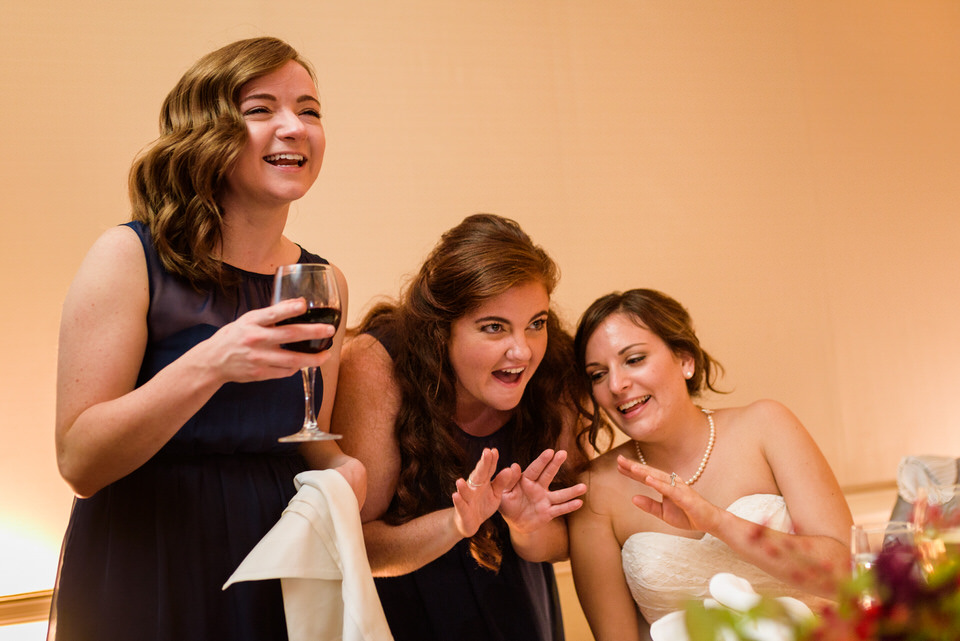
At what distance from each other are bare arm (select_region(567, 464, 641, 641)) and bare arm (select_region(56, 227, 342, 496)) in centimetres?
125

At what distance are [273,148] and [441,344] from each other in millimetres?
717

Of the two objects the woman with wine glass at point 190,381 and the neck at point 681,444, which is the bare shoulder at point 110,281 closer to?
the woman with wine glass at point 190,381

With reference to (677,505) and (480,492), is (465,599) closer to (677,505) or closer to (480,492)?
(480,492)

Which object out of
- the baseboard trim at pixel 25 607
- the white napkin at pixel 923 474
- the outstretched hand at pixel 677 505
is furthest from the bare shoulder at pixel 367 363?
the white napkin at pixel 923 474

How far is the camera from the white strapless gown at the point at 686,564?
2.15m

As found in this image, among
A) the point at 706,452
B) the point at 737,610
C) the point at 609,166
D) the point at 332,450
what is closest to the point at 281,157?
the point at 332,450

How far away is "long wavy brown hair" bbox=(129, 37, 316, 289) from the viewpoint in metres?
1.61

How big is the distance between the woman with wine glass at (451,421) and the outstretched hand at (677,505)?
29cm

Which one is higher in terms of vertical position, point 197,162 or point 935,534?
point 197,162

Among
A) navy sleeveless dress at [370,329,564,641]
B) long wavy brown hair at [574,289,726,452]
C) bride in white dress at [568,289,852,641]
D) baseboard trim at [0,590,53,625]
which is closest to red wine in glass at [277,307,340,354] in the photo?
navy sleeveless dress at [370,329,564,641]

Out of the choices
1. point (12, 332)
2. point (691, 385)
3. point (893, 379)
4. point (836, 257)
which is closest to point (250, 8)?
point (12, 332)

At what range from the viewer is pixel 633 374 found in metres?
2.30

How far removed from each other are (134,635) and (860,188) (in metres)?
3.97

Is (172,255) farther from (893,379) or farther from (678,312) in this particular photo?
(893,379)
